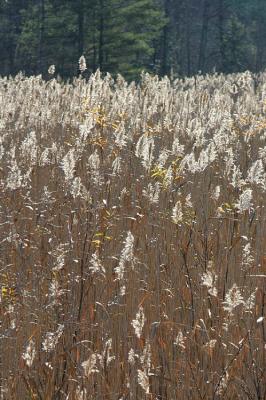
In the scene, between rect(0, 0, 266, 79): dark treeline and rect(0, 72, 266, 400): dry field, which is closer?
rect(0, 72, 266, 400): dry field

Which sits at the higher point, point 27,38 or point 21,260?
point 27,38

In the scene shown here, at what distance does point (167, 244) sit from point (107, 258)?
38cm

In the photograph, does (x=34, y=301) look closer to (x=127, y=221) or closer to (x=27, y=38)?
(x=127, y=221)

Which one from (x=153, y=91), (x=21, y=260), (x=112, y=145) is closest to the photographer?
(x=21, y=260)

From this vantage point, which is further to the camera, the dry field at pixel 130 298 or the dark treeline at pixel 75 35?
the dark treeline at pixel 75 35

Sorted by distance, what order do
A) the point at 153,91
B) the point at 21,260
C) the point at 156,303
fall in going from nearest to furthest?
the point at 156,303 → the point at 21,260 → the point at 153,91

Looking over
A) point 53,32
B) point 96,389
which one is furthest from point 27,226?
point 53,32

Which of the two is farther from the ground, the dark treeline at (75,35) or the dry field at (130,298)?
the dark treeline at (75,35)

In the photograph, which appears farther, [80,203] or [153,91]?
[153,91]

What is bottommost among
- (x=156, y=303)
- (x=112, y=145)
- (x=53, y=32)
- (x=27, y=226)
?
(x=156, y=303)

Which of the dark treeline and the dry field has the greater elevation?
the dark treeline

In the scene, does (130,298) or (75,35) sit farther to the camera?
(75,35)

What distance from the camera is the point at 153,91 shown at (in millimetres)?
8219

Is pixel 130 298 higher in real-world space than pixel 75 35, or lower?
lower
